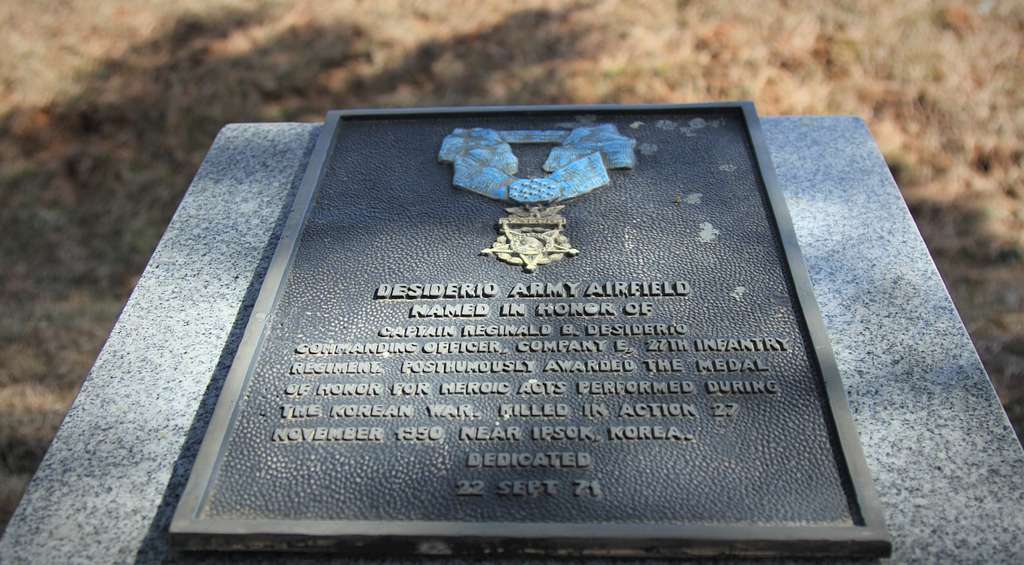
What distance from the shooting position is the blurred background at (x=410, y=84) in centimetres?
414

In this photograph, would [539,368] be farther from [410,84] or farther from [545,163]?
[410,84]

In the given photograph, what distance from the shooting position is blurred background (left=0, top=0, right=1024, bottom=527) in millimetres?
4145

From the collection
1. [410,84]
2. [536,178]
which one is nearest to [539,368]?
[536,178]

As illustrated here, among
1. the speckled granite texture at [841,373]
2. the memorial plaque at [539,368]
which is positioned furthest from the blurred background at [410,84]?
the memorial plaque at [539,368]

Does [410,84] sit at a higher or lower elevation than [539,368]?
lower

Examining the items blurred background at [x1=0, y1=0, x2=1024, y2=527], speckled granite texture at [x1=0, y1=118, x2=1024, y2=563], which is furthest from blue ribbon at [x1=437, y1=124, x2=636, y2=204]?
blurred background at [x1=0, y1=0, x2=1024, y2=527]

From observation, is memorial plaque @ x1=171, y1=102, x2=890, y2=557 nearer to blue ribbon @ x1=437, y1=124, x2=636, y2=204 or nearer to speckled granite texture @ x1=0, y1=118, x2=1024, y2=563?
blue ribbon @ x1=437, y1=124, x2=636, y2=204

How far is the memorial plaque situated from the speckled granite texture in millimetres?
181

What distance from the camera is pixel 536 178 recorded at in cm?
282

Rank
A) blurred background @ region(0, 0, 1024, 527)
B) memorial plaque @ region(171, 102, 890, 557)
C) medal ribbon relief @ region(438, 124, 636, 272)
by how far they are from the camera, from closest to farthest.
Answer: memorial plaque @ region(171, 102, 890, 557)
medal ribbon relief @ region(438, 124, 636, 272)
blurred background @ region(0, 0, 1024, 527)

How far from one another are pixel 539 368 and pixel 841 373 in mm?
840

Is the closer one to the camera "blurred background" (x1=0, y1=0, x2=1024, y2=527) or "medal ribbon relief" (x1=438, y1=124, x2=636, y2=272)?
"medal ribbon relief" (x1=438, y1=124, x2=636, y2=272)

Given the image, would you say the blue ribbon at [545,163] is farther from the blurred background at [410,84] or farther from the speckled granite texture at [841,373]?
the blurred background at [410,84]

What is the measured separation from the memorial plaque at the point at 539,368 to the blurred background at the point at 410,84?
177cm
